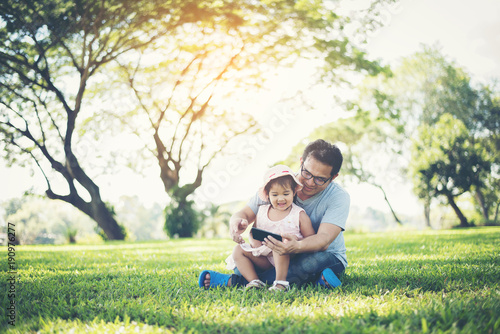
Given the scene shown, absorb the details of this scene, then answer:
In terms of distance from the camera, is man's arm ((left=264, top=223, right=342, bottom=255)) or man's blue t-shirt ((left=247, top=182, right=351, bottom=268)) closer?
man's arm ((left=264, top=223, right=342, bottom=255))

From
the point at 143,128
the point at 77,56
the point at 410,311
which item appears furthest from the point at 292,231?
the point at 143,128

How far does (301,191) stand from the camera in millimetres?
3264

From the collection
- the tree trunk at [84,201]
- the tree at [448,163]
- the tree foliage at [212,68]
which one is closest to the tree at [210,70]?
the tree foliage at [212,68]

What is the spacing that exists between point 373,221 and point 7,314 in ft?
415

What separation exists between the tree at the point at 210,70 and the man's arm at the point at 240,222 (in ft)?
31.9

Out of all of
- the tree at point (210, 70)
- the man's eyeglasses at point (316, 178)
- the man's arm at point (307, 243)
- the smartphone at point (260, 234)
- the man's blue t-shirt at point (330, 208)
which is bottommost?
the man's arm at point (307, 243)

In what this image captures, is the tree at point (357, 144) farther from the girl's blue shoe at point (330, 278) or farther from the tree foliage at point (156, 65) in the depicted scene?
the girl's blue shoe at point (330, 278)

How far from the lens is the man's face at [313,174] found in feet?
9.98

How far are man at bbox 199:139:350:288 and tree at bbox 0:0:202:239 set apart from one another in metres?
9.87

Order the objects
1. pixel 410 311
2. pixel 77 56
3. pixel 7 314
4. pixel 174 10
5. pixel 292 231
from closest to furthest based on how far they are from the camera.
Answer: pixel 410 311, pixel 7 314, pixel 292 231, pixel 174 10, pixel 77 56

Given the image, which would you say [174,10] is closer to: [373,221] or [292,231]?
[292,231]

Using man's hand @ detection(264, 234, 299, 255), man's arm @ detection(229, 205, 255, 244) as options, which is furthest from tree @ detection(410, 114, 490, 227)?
man's hand @ detection(264, 234, 299, 255)

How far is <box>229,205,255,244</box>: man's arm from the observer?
3014 millimetres

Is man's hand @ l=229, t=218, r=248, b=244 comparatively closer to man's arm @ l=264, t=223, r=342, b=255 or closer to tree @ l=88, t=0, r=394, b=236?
man's arm @ l=264, t=223, r=342, b=255
